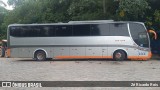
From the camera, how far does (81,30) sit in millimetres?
25562

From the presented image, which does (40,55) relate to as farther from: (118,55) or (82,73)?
(82,73)

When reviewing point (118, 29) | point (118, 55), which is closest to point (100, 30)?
point (118, 29)

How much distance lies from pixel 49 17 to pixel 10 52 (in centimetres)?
870

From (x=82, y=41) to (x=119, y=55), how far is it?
2.80 m

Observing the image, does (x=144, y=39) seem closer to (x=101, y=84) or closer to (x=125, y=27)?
(x=125, y=27)

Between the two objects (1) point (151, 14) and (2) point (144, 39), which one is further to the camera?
(1) point (151, 14)

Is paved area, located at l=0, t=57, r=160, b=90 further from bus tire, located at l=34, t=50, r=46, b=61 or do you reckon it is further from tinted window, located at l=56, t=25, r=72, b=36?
bus tire, located at l=34, t=50, r=46, b=61

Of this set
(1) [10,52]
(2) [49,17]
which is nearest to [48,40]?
(1) [10,52]

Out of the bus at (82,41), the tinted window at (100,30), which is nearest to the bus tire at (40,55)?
the bus at (82,41)

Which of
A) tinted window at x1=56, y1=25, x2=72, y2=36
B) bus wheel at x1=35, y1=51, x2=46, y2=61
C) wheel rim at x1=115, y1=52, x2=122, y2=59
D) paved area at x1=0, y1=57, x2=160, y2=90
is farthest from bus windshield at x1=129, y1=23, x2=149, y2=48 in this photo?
bus wheel at x1=35, y1=51, x2=46, y2=61

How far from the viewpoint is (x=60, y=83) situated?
1249cm

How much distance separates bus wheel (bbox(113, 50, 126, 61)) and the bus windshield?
1.23 metres

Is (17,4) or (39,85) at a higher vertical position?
(17,4)

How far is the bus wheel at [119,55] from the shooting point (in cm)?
2495
